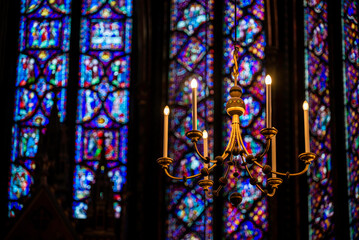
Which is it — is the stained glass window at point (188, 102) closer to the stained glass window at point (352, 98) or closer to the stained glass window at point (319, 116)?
the stained glass window at point (319, 116)

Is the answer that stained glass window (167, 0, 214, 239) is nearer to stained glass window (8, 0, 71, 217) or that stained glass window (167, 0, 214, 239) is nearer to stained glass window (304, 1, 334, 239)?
stained glass window (304, 1, 334, 239)

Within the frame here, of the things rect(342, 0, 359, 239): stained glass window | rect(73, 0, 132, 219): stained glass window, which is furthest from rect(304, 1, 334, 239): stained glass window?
rect(73, 0, 132, 219): stained glass window

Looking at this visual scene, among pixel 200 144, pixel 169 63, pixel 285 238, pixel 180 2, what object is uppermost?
pixel 180 2

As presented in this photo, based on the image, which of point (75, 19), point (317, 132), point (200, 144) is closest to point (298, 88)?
point (317, 132)

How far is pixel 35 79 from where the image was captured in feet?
39.4

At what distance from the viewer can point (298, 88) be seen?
37.2ft

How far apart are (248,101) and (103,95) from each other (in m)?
1.79

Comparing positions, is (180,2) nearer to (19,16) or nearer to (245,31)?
(245,31)

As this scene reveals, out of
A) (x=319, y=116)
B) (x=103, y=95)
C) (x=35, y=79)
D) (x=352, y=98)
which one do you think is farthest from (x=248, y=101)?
(x=35, y=79)

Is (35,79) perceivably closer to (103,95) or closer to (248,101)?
(103,95)

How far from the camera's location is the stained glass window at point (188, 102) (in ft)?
36.6

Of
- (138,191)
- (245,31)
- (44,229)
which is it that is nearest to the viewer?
(44,229)

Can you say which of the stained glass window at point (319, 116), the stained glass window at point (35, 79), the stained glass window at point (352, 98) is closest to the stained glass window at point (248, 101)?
the stained glass window at point (319, 116)

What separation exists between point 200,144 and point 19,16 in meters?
2.98
